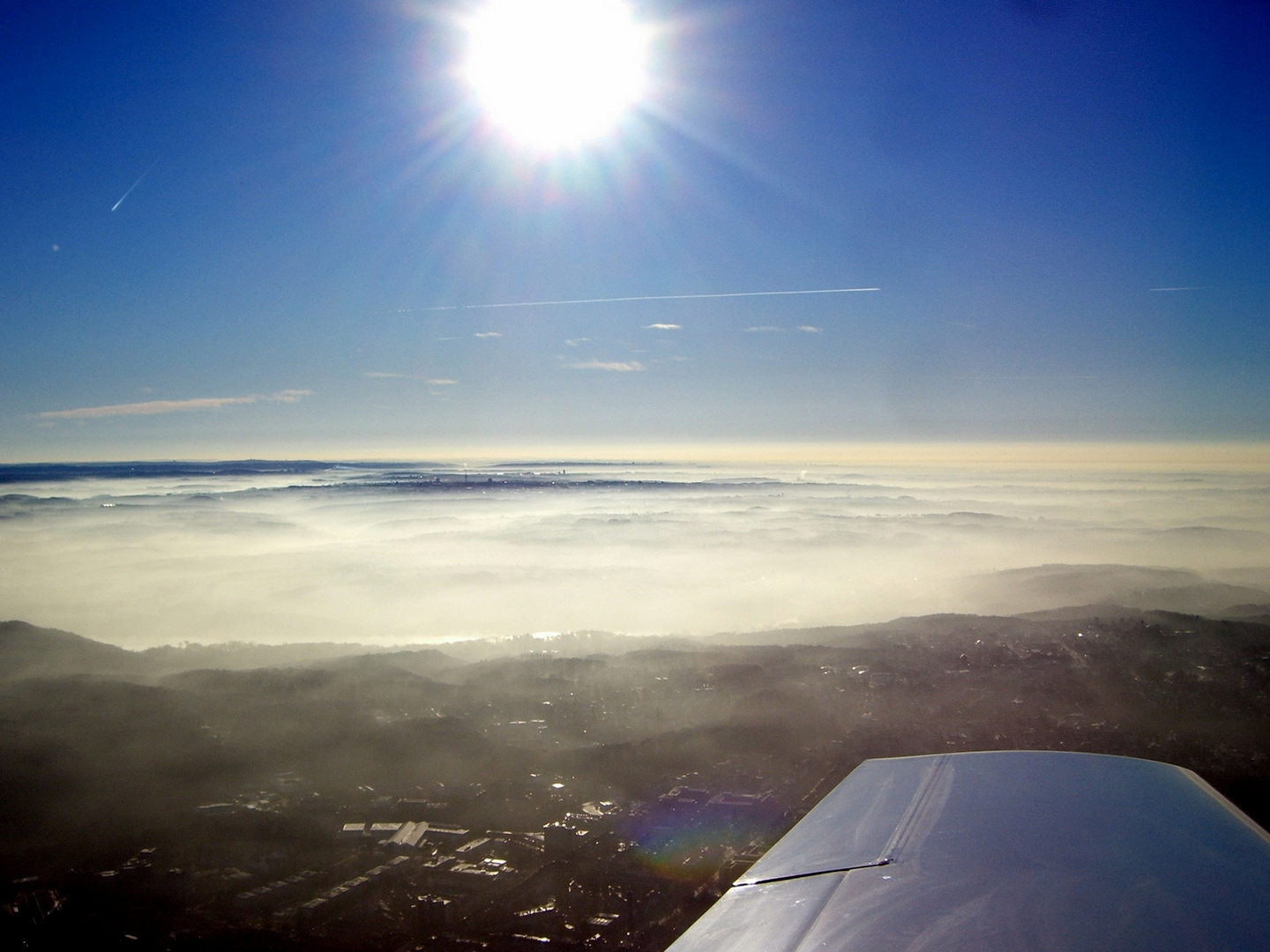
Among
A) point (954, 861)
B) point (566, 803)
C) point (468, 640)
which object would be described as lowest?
point (468, 640)

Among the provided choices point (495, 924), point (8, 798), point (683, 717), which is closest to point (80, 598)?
point (8, 798)

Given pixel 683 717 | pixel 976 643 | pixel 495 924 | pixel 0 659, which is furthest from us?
pixel 0 659

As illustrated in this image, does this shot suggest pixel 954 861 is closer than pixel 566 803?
Yes

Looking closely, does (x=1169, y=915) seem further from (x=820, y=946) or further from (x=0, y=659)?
(x=0, y=659)

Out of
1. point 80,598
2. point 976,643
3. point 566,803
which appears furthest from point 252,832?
point 80,598

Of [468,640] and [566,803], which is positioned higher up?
[566,803]

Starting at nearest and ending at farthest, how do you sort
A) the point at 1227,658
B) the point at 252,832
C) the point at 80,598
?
the point at 252,832 → the point at 1227,658 → the point at 80,598
